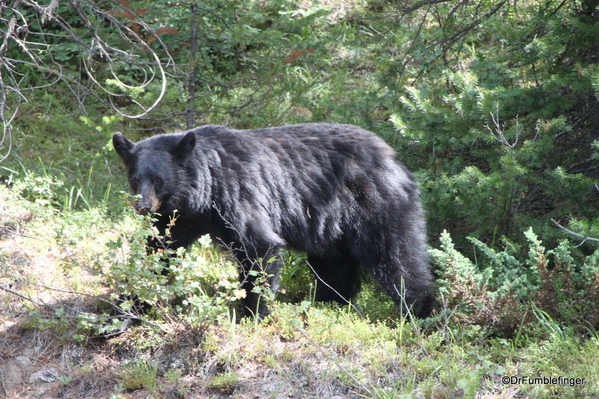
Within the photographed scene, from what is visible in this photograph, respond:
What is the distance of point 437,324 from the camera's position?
15.2 ft

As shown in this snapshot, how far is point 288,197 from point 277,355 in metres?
1.28

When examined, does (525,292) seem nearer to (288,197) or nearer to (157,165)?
(288,197)

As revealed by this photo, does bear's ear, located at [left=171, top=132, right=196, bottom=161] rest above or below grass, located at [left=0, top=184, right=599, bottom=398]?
above

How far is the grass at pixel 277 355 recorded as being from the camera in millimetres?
3811

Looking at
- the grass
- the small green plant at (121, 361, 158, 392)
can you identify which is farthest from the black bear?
the small green plant at (121, 361, 158, 392)

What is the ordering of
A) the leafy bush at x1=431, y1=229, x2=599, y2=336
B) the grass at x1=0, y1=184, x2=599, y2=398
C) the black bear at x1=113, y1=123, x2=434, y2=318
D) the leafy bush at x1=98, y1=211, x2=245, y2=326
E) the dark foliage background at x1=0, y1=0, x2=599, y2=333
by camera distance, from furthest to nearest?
the black bear at x1=113, y1=123, x2=434, y2=318 < the dark foliage background at x1=0, y1=0, x2=599, y2=333 < the leafy bush at x1=431, y1=229, x2=599, y2=336 < the leafy bush at x1=98, y1=211, x2=245, y2=326 < the grass at x1=0, y1=184, x2=599, y2=398

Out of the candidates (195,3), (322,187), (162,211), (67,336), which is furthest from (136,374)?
(195,3)

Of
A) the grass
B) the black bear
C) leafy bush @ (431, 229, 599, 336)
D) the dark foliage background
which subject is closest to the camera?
the grass

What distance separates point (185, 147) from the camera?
463 cm

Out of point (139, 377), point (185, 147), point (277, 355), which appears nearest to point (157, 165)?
point (185, 147)

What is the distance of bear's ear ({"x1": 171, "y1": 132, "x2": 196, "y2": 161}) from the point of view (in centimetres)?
457

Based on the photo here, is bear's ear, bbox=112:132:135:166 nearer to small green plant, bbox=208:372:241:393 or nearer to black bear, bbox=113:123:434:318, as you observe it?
black bear, bbox=113:123:434:318

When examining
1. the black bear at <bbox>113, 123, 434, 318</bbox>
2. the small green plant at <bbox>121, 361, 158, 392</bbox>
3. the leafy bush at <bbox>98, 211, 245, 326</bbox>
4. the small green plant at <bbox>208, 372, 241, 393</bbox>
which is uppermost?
the black bear at <bbox>113, 123, 434, 318</bbox>

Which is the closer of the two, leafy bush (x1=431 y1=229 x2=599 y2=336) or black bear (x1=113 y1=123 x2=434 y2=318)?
leafy bush (x1=431 y1=229 x2=599 y2=336)
